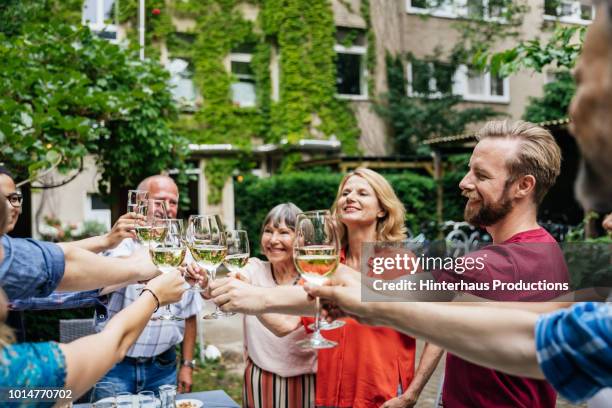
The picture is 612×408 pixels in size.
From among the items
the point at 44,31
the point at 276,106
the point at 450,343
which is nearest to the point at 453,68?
the point at 276,106

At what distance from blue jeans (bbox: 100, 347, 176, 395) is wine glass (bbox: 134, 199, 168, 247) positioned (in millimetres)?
1115

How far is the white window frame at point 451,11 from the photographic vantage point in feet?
55.1

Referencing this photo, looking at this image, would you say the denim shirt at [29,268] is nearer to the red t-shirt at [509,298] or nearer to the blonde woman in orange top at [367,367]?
the blonde woman in orange top at [367,367]

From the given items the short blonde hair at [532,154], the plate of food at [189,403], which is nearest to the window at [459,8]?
the short blonde hair at [532,154]

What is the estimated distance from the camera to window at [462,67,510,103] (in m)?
17.8

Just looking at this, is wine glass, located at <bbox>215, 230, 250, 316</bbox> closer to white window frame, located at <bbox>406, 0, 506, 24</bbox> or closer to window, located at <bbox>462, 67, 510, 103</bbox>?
white window frame, located at <bbox>406, 0, 506, 24</bbox>

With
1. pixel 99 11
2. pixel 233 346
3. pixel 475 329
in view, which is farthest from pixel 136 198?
pixel 99 11

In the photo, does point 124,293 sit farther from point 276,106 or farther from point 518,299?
point 276,106

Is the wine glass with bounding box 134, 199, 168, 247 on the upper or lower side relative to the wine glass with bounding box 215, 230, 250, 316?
upper

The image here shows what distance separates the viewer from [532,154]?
2186 mm

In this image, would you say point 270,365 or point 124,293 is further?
point 124,293

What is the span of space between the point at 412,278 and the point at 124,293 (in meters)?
1.76

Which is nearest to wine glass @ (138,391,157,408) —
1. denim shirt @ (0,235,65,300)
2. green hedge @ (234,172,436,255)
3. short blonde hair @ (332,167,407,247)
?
denim shirt @ (0,235,65,300)

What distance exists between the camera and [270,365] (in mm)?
2910
